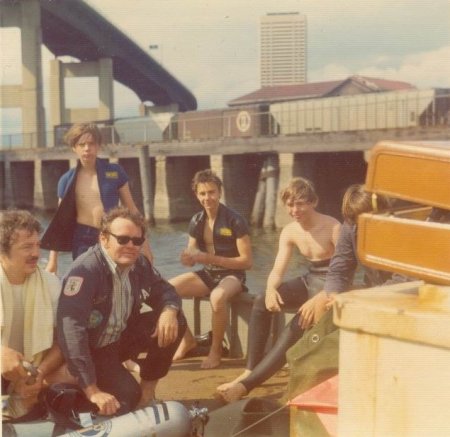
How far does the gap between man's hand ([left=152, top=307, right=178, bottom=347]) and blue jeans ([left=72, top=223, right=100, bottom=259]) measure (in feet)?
2.37

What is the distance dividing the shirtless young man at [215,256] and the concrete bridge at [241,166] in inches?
306

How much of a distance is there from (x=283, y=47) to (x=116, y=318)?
7.09 feet

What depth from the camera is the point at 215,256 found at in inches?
115

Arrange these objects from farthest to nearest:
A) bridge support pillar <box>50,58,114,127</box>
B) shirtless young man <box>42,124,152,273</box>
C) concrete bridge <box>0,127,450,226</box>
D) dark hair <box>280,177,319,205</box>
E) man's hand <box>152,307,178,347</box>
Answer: bridge support pillar <box>50,58,114,127</box> < concrete bridge <box>0,127,450,226</box> < shirtless young man <box>42,124,152,273</box> < dark hair <box>280,177,319,205</box> < man's hand <box>152,307,178,347</box>

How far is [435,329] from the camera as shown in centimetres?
96

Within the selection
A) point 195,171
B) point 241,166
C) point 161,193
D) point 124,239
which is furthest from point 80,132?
point 195,171

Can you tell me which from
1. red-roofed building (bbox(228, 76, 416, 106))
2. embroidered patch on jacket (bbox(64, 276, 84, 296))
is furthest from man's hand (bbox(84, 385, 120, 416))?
red-roofed building (bbox(228, 76, 416, 106))

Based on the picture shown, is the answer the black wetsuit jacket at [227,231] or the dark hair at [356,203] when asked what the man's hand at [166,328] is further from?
the black wetsuit jacket at [227,231]

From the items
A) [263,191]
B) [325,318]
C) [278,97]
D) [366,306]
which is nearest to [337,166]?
[263,191]

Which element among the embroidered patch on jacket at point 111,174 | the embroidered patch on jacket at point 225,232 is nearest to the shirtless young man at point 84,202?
the embroidered patch on jacket at point 111,174

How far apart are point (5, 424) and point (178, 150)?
51.0 feet

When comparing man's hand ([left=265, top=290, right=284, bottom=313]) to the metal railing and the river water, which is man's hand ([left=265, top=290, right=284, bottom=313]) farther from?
the metal railing

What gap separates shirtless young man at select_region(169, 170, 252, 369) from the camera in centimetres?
286

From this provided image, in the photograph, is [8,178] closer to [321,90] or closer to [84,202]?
[321,90]
